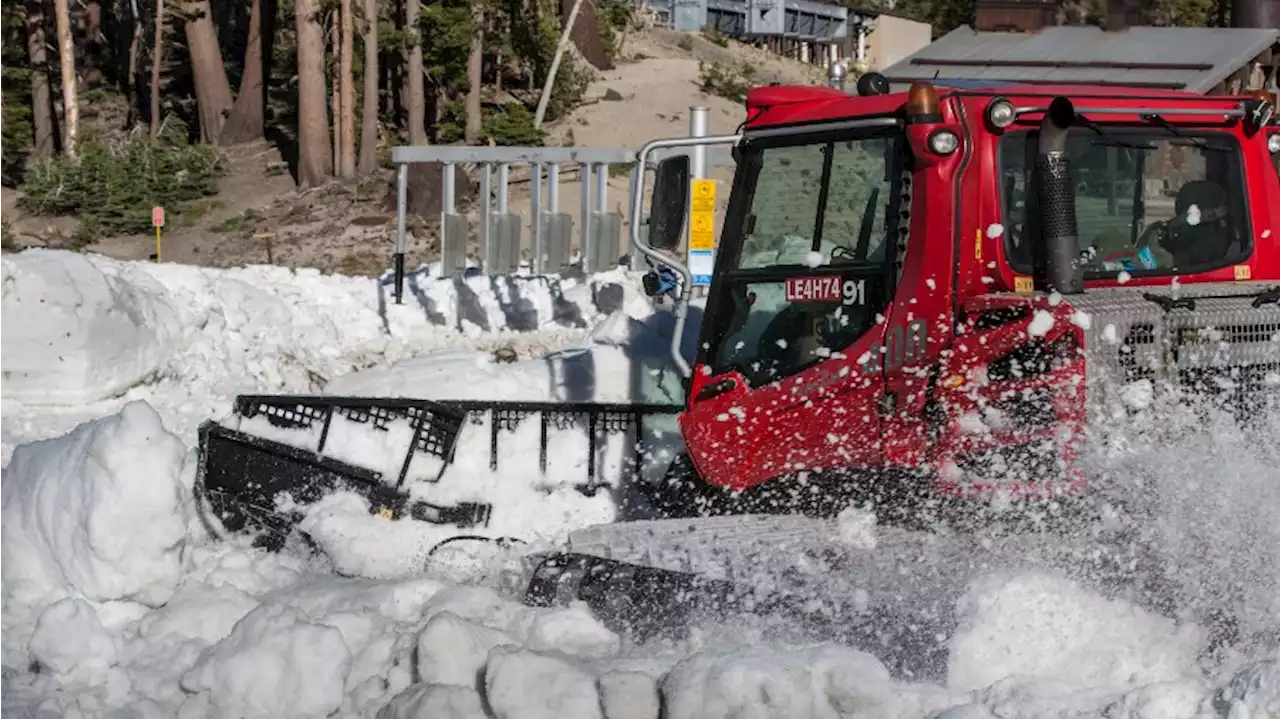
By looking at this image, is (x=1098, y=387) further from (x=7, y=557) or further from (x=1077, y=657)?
(x=7, y=557)

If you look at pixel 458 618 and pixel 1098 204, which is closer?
pixel 458 618

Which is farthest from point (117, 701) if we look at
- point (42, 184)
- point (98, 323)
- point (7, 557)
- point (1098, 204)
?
point (42, 184)

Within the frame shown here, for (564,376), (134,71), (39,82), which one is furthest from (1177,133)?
(134,71)

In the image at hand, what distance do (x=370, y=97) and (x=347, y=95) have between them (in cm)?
44

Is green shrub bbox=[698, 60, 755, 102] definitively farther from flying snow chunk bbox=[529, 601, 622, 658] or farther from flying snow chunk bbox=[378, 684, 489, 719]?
flying snow chunk bbox=[378, 684, 489, 719]

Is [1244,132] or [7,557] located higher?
[1244,132]

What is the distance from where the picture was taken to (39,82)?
133ft

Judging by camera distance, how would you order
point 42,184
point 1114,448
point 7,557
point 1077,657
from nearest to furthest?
point 1077,657 → point 1114,448 → point 7,557 → point 42,184

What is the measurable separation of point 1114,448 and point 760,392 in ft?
5.15

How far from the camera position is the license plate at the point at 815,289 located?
23.0 feet

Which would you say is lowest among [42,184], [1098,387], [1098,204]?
[42,184]

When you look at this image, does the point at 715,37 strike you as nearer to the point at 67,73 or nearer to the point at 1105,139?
the point at 67,73

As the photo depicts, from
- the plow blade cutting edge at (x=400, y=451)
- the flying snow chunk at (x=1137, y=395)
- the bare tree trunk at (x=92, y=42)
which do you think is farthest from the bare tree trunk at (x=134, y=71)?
the flying snow chunk at (x=1137, y=395)

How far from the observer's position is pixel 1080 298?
6.38 meters
